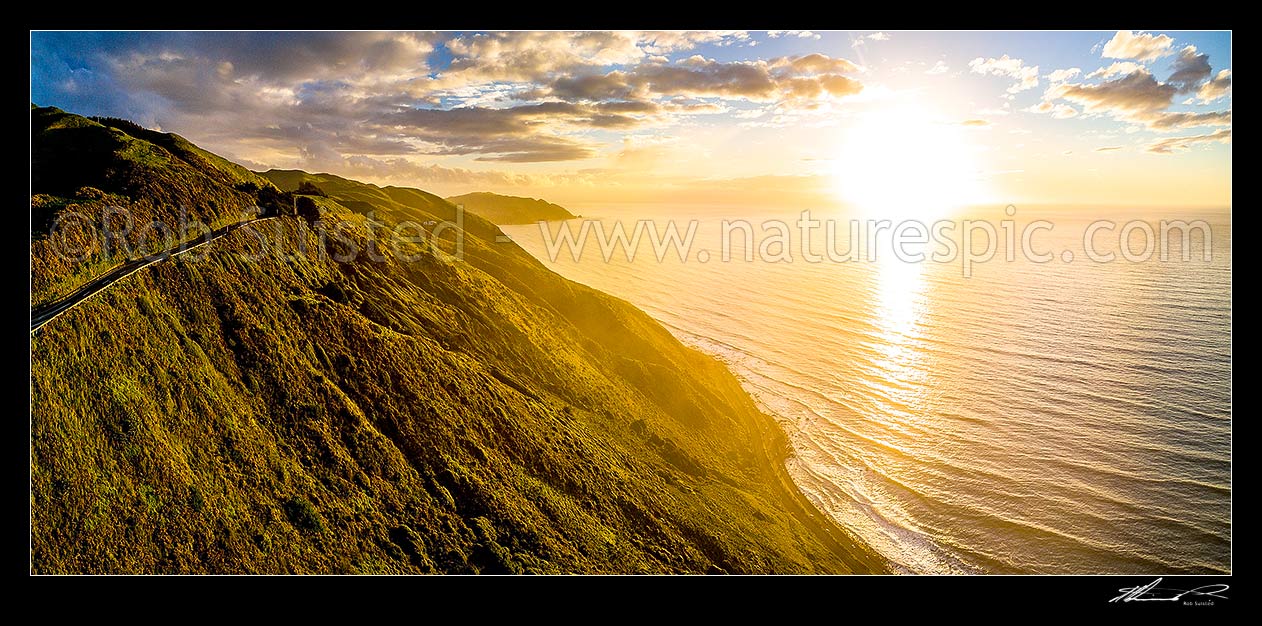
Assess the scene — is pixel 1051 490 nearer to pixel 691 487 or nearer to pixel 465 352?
pixel 691 487

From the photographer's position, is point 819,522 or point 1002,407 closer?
point 819,522
